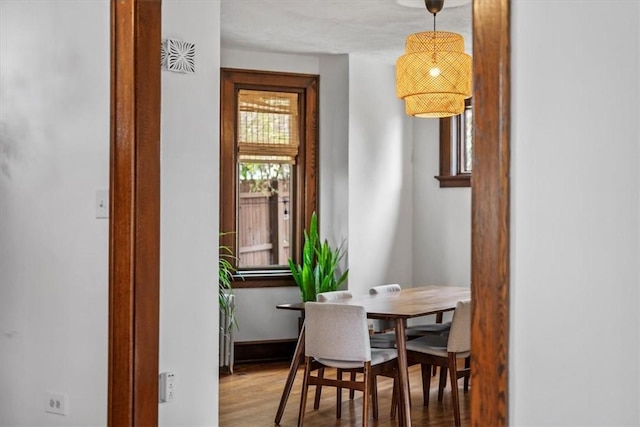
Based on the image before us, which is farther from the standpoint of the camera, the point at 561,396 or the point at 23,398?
the point at 23,398

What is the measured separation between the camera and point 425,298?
564 cm

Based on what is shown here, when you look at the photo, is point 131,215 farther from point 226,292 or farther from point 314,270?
point 314,270

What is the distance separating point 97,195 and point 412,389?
3317 millimetres

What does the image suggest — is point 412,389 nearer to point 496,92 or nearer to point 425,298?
point 425,298

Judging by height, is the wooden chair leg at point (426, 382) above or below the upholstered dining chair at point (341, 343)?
below

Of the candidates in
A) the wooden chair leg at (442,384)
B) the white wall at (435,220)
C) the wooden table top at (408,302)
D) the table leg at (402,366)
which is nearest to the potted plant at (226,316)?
the wooden table top at (408,302)

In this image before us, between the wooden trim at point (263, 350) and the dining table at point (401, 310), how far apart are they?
1593 millimetres

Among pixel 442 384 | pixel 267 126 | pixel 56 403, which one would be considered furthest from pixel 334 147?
pixel 56 403

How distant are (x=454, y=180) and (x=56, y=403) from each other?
4685 millimetres

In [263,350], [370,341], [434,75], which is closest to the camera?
[434,75]

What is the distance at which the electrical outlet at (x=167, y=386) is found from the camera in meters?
3.70

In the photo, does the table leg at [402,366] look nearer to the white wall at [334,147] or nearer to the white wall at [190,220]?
the white wall at [190,220]

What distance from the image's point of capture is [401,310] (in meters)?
4.91

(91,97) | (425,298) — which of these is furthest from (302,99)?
(91,97)
